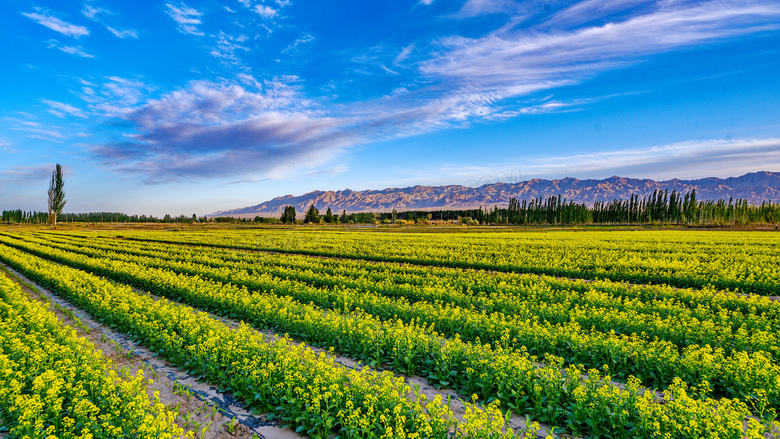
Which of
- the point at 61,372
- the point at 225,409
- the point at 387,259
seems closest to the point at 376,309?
the point at 225,409

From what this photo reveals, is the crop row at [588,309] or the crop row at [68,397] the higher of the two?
the crop row at [68,397]

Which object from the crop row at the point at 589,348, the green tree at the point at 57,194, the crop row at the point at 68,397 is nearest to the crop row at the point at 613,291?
the crop row at the point at 589,348

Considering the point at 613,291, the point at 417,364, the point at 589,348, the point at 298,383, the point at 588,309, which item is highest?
the point at 298,383

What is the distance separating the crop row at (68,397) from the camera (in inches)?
249

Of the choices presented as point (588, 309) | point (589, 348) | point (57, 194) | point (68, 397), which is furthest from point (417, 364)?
point (57, 194)

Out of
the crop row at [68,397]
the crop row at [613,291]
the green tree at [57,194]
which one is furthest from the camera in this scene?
the green tree at [57,194]

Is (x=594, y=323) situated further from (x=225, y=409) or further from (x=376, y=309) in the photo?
(x=225, y=409)

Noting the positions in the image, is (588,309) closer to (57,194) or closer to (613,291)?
(613,291)

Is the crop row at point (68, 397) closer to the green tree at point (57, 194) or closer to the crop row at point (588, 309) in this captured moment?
the crop row at point (588, 309)

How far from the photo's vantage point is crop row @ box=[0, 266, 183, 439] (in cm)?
633

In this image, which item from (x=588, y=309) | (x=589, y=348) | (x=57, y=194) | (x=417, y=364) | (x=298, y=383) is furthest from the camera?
(x=57, y=194)

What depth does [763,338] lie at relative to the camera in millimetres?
9867

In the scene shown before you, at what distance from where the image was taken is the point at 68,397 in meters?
7.32

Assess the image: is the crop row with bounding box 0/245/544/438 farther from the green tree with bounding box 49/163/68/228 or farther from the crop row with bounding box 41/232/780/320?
the green tree with bounding box 49/163/68/228
